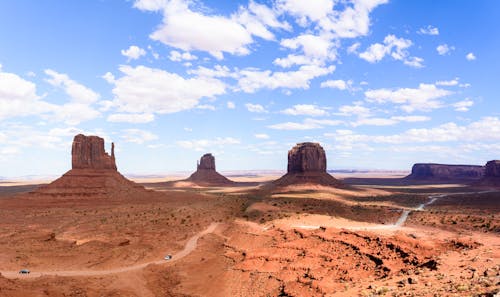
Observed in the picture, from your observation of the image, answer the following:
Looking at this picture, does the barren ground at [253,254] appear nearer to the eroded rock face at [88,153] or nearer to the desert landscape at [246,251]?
the desert landscape at [246,251]

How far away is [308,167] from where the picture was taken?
119m

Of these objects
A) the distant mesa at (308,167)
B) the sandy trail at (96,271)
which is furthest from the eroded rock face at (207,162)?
the sandy trail at (96,271)

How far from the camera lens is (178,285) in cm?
2961

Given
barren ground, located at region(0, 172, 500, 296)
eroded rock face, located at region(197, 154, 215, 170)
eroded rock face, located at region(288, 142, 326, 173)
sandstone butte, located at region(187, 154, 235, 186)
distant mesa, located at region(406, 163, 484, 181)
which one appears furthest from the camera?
distant mesa, located at region(406, 163, 484, 181)

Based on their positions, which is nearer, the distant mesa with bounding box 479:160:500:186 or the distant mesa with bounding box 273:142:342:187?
the distant mesa with bounding box 273:142:342:187

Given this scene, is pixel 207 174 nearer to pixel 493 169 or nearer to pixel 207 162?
pixel 207 162

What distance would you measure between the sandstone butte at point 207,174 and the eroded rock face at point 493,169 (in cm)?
11623

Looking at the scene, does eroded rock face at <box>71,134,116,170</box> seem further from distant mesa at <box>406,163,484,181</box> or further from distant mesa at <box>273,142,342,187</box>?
distant mesa at <box>406,163,484,181</box>

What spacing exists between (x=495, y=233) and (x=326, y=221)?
1915cm

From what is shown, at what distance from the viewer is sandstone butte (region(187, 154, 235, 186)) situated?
16850 cm

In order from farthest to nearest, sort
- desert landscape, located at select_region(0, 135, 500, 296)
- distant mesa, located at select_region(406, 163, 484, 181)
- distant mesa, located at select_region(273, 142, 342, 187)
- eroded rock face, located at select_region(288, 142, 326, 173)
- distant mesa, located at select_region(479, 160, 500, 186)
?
distant mesa, located at select_region(406, 163, 484, 181) → distant mesa, located at select_region(479, 160, 500, 186) → eroded rock face, located at select_region(288, 142, 326, 173) → distant mesa, located at select_region(273, 142, 342, 187) → desert landscape, located at select_region(0, 135, 500, 296)

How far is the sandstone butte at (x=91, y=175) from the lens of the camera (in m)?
79.0

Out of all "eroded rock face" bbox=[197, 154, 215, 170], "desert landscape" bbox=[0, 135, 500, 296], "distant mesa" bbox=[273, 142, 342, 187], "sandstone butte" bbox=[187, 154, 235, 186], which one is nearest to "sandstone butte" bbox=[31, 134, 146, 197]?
"desert landscape" bbox=[0, 135, 500, 296]

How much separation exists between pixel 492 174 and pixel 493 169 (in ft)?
7.09
